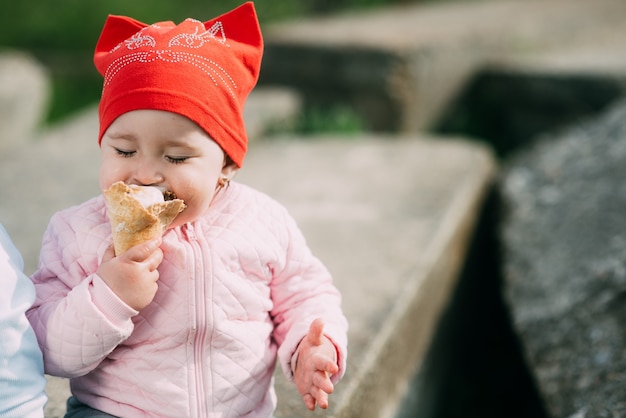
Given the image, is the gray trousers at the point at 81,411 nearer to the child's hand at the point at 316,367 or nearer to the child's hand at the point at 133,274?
the child's hand at the point at 133,274

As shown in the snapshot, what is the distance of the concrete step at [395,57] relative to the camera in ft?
15.9

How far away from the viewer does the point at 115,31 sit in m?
1.57

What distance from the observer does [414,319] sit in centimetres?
264

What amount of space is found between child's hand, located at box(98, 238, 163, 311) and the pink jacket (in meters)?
0.04

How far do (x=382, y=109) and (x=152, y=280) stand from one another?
3.74m

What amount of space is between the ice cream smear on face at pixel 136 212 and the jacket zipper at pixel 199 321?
113 mm

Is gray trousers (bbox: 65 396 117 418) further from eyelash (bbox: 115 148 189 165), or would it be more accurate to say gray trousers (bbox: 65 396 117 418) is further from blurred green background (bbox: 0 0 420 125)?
Result: blurred green background (bbox: 0 0 420 125)

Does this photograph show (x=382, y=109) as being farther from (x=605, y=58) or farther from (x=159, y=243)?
(x=159, y=243)

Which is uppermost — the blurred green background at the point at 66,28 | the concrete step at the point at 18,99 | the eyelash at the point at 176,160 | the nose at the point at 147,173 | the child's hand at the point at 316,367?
the blurred green background at the point at 66,28

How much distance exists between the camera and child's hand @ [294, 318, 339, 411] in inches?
56.9

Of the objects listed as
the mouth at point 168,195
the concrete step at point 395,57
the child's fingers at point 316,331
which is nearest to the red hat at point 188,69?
the mouth at point 168,195

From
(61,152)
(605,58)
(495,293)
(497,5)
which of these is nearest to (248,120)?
(61,152)

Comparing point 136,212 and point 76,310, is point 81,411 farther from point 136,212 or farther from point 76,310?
point 136,212

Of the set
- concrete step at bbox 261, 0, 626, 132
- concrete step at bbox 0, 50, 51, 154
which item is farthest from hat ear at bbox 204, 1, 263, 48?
concrete step at bbox 261, 0, 626, 132
